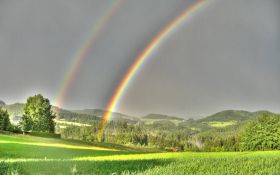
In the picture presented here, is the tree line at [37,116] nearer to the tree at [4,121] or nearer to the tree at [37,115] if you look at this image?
the tree at [37,115]

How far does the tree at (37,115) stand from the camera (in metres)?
126

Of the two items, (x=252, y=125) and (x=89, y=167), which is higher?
(x=252, y=125)

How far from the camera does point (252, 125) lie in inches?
4567

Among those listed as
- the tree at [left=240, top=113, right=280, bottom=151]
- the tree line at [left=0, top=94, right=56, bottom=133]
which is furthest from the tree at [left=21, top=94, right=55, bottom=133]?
the tree at [left=240, top=113, right=280, bottom=151]

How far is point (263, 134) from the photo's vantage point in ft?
363

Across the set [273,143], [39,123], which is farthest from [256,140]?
[39,123]

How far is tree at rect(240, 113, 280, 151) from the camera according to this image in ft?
354

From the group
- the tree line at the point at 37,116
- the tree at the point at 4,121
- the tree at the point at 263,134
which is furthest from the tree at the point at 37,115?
the tree at the point at 263,134

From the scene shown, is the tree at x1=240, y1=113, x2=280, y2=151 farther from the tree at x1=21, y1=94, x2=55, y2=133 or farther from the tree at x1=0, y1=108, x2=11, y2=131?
the tree at x1=0, y1=108, x2=11, y2=131

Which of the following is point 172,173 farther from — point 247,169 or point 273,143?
point 273,143

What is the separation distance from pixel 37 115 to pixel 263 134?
71.9 metres

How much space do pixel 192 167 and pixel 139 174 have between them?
2925 mm

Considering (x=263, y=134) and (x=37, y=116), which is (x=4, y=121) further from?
(x=263, y=134)

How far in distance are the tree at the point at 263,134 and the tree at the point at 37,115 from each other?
2516 inches
